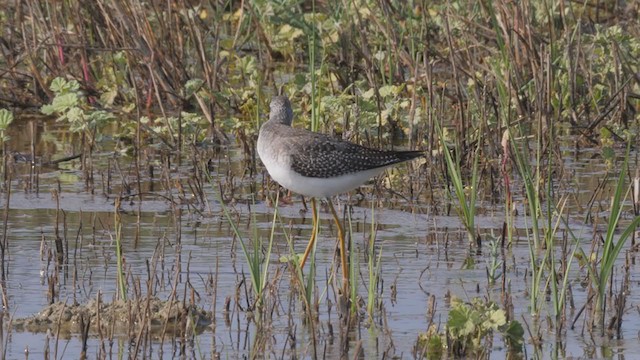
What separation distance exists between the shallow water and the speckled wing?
0.40 m

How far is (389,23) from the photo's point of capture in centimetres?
1034

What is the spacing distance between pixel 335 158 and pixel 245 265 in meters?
0.77

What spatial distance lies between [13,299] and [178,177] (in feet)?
10.1

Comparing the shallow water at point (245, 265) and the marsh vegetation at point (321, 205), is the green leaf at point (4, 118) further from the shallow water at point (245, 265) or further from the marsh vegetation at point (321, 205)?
the shallow water at point (245, 265)

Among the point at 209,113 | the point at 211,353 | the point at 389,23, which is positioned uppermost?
the point at 389,23

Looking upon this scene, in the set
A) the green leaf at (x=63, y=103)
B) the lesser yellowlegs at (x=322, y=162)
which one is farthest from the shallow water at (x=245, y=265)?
the green leaf at (x=63, y=103)

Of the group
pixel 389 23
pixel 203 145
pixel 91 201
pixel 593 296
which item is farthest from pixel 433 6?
pixel 593 296

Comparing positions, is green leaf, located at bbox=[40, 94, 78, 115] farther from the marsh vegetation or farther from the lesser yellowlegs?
the lesser yellowlegs

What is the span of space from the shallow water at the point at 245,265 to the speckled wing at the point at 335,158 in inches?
15.6

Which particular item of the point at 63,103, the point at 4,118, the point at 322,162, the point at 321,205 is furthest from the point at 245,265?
the point at 63,103

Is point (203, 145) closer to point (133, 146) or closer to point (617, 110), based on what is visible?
point (133, 146)

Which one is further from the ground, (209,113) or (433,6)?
(433,6)

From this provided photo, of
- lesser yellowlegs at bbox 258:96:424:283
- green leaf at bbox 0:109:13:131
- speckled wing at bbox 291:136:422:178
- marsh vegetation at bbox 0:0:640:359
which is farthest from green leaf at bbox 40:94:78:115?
speckled wing at bbox 291:136:422:178

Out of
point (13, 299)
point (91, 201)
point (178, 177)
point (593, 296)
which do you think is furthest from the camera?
point (178, 177)
